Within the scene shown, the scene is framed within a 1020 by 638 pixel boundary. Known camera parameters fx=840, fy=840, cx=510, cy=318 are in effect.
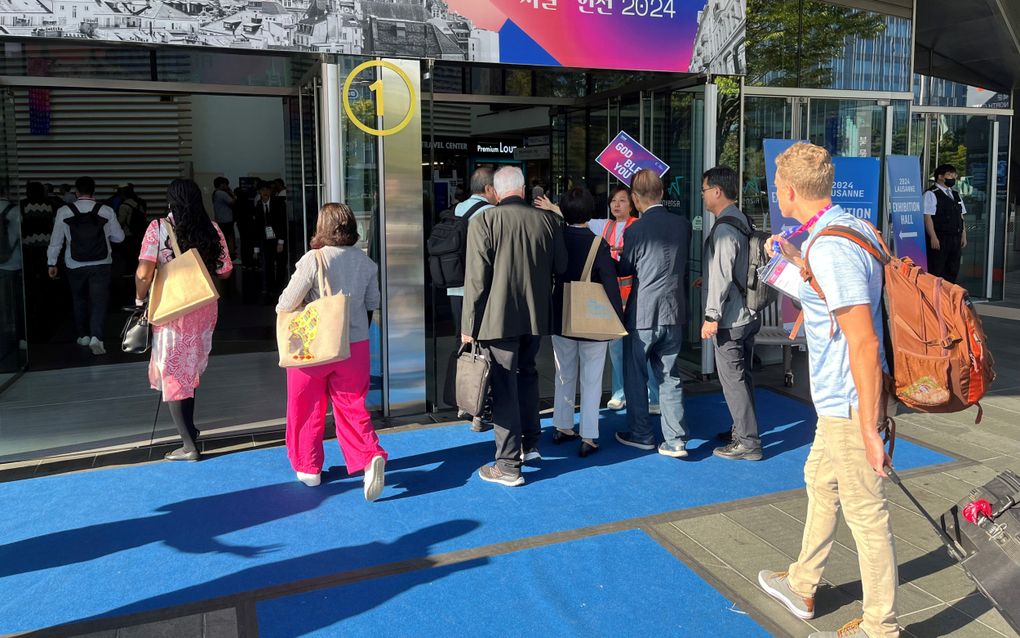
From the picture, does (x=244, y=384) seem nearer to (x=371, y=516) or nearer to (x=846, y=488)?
(x=371, y=516)

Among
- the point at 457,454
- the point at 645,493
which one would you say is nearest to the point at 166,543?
the point at 457,454

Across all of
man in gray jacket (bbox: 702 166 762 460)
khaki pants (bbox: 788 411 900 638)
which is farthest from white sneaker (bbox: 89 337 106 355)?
khaki pants (bbox: 788 411 900 638)

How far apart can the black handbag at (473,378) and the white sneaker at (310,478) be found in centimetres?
96

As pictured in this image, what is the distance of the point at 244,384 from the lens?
7.55 m

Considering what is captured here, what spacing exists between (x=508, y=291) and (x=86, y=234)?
18.9ft

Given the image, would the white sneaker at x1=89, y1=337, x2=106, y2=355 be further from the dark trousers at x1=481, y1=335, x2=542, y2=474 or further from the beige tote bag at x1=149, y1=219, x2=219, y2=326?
the dark trousers at x1=481, y1=335, x2=542, y2=474

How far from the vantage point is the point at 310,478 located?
16.3 feet

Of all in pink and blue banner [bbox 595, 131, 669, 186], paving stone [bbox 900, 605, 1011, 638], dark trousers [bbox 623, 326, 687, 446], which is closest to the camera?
paving stone [bbox 900, 605, 1011, 638]

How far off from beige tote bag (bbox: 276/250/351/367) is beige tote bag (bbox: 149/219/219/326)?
777 mm

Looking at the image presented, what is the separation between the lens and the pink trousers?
15.7ft

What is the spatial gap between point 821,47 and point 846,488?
6.58 m

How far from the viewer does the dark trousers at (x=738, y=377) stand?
539 centimetres

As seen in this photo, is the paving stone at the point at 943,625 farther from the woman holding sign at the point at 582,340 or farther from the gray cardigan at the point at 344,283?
the gray cardigan at the point at 344,283

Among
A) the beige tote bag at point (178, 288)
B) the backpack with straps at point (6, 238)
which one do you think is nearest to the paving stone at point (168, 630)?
the beige tote bag at point (178, 288)
